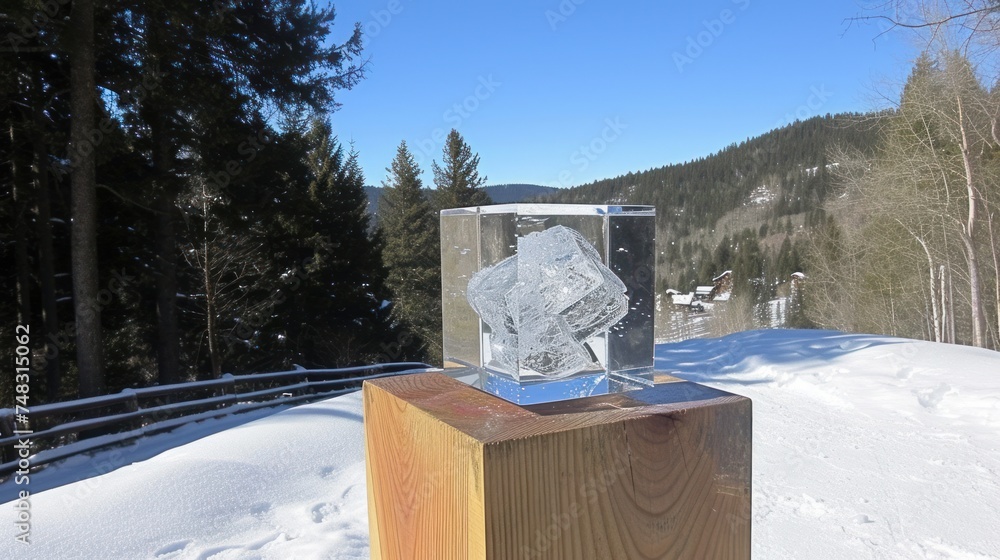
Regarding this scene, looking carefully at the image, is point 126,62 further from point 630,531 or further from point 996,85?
point 996,85

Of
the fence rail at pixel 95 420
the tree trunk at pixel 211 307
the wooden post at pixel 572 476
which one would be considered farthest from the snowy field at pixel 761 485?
the tree trunk at pixel 211 307

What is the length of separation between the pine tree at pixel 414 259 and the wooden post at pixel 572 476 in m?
20.1

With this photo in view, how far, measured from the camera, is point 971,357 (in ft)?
22.1

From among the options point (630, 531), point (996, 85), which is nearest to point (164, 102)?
point (630, 531)

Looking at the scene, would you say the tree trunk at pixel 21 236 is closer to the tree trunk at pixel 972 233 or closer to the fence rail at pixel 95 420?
the fence rail at pixel 95 420

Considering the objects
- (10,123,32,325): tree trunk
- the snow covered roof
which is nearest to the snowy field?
(10,123,32,325): tree trunk

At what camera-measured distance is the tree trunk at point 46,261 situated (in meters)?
9.04

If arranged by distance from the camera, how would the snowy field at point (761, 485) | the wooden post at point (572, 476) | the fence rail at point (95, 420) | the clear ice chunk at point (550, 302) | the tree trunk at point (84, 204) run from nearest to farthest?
the wooden post at point (572, 476) < the clear ice chunk at point (550, 302) < the snowy field at point (761, 485) < the fence rail at point (95, 420) < the tree trunk at point (84, 204)

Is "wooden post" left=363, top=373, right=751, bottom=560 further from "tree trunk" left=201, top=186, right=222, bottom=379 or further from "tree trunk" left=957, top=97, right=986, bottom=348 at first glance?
"tree trunk" left=957, top=97, right=986, bottom=348

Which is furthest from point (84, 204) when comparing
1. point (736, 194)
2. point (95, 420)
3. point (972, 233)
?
point (736, 194)

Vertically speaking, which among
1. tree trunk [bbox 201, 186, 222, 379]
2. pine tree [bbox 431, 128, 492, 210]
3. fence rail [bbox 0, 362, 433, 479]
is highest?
pine tree [bbox 431, 128, 492, 210]

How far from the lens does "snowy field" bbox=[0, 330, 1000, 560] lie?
2676 millimetres

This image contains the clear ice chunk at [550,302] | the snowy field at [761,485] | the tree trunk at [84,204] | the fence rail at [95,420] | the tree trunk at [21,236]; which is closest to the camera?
the clear ice chunk at [550,302]

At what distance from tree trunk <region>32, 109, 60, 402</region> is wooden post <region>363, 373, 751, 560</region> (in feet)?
35.7
